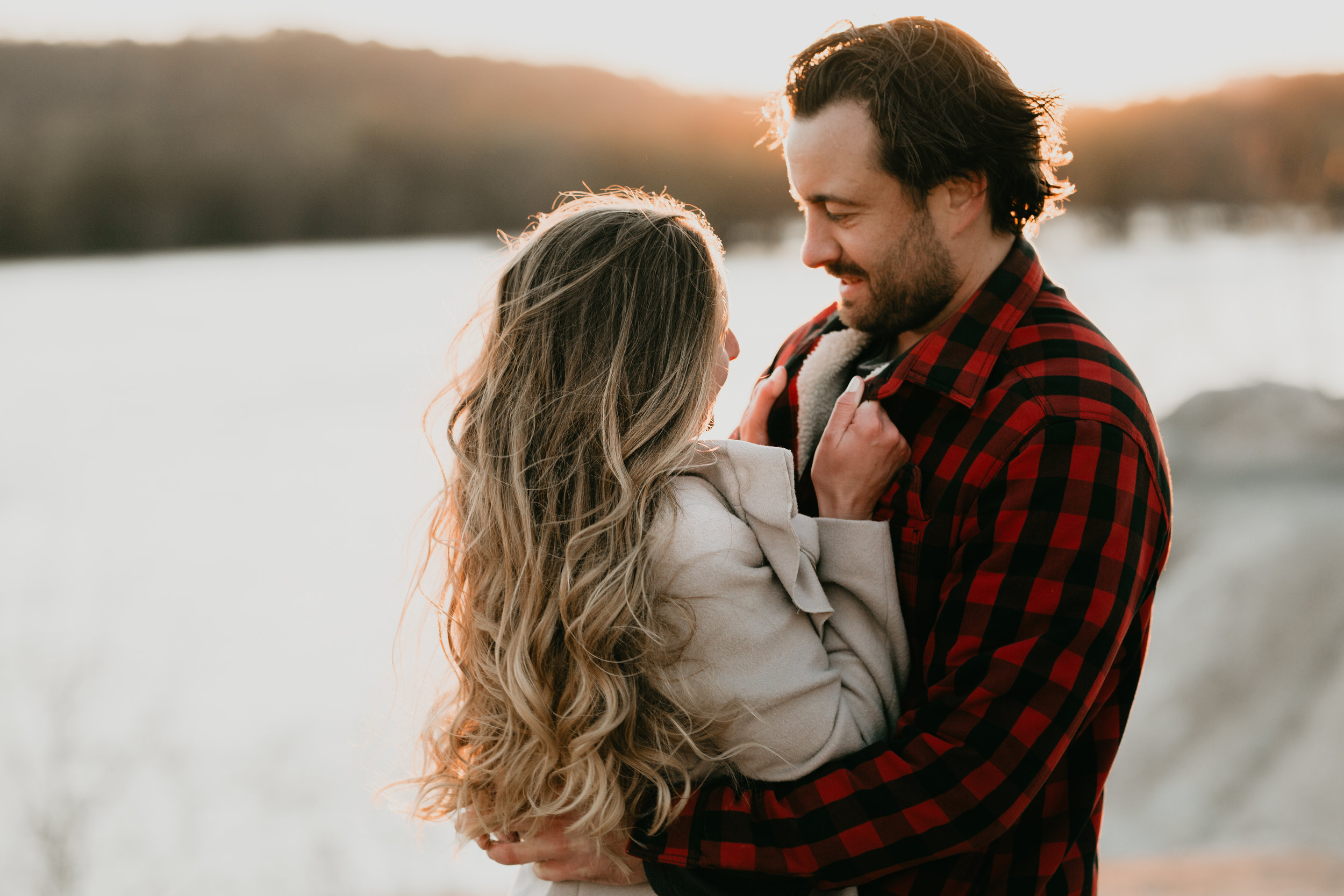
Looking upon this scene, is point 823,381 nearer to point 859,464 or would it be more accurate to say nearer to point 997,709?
point 859,464

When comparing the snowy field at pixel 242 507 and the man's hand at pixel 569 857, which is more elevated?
the man's hand at pixel 569 857

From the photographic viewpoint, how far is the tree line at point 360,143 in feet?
28.7

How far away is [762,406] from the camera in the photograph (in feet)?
5.59

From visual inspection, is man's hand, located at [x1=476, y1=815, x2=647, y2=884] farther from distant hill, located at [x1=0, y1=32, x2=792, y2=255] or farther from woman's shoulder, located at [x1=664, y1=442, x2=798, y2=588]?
distant hill, located at [x1=0, y1=32, x2=792, y2=255]

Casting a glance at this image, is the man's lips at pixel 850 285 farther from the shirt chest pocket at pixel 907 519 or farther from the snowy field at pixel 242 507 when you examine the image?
the snowy field at pixel 242 507

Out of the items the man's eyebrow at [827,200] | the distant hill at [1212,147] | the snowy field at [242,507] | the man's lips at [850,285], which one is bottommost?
the snowy field at [242,507]

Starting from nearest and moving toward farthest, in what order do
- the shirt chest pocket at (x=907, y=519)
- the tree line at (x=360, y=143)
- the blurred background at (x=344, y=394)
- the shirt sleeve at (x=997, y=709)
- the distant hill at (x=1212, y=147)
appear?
1. the shirt sleeve at (x=997, y=709)
2. the shirt chest pocket at (x=907, y=519)
3. the blurred background at (x=344, y=394)
4. the distant hill at (x=1212, y=147)
5. the tree line at (x=360, y=143)

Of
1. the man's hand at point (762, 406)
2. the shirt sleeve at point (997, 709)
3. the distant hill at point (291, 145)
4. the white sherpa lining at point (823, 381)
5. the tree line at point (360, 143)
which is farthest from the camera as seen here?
the distant hill at point (291, 145)

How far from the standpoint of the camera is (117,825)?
6094mm

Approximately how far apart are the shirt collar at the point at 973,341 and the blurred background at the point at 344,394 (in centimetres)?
390

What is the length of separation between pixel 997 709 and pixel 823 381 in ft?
2.25

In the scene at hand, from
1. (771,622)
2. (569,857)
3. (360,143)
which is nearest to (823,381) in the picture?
(771,622)

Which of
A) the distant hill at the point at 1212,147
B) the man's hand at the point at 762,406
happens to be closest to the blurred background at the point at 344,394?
the distant hill at the point at 1212,147

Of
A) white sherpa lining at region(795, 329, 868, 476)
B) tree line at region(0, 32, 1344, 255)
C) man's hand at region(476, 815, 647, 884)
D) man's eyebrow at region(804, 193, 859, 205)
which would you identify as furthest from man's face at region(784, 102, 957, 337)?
tree line at region(0, 32, 1344, 255)
